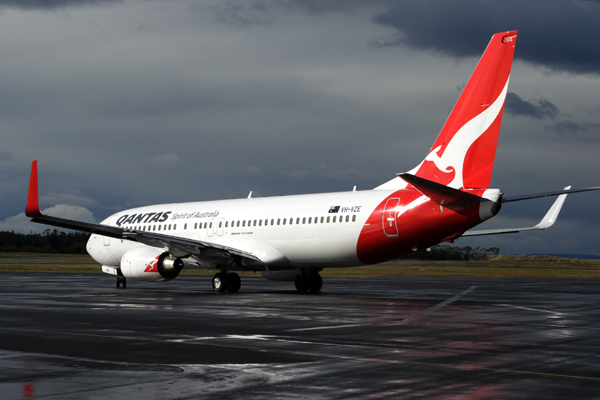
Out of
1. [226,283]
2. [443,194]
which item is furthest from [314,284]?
[443,194]

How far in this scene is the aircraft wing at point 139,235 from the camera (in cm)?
2545

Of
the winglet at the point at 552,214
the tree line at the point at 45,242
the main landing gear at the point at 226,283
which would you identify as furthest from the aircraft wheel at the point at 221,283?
the tree line at the point at 45,242

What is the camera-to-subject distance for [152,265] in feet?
94.3

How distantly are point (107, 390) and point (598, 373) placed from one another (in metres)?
6.53

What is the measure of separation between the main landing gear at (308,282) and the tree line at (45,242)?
81.7 meters

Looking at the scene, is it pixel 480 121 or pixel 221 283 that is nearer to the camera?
pixel 480 121

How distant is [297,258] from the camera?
2741 cm

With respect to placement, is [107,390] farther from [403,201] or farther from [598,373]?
[403,201]

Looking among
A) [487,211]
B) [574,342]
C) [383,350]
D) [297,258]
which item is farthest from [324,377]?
[297,258]

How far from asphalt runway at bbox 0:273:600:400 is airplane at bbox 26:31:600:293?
3.99 meters

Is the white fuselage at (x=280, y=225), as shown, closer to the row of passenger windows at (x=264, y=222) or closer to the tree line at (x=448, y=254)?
the row of passenger windows at (x=264, y=222)

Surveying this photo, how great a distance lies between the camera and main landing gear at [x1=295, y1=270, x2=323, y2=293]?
2906 centimetres

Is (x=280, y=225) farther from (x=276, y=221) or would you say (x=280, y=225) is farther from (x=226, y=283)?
(x=226, y=283)

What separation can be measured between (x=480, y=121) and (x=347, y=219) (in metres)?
6.21
